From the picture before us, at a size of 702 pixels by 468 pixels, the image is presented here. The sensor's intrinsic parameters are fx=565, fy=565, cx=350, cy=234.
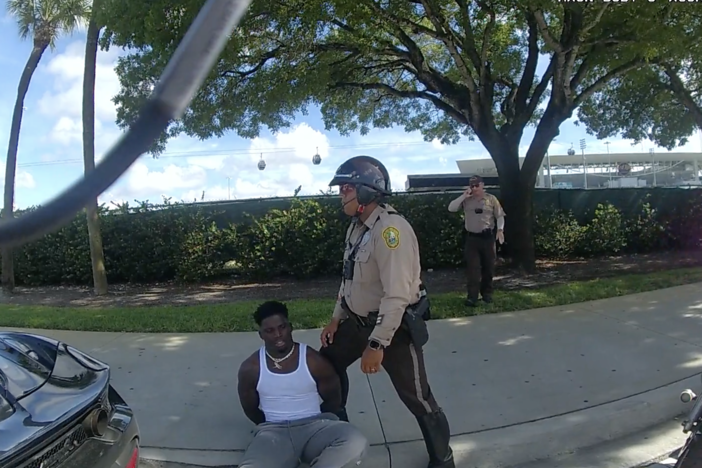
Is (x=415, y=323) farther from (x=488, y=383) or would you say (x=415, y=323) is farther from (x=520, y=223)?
(x=520, y=223)

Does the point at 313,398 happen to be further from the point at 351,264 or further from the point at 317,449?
the point at 351,264

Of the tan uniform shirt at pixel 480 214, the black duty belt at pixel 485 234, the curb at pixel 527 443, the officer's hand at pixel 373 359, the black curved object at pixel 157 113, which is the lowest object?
the curb at pixel 527 443

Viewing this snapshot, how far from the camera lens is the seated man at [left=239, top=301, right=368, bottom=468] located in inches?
118

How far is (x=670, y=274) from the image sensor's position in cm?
853

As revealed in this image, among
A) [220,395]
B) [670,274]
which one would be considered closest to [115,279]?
[220,395]

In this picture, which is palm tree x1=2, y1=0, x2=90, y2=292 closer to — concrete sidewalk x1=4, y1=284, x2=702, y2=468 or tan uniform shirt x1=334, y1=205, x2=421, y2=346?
concrete sidewalk x1=4, y1=284, x2=702, y2=468

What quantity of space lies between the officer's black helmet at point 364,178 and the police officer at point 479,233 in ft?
12.4

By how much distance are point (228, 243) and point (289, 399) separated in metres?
7.37

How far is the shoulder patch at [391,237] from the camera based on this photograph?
2912 millimetres

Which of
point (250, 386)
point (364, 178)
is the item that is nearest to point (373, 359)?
point (250, 386)

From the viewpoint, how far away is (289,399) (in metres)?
3.22

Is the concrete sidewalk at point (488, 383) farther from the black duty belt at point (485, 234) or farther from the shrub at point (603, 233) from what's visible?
the shrub at point (603, 233)

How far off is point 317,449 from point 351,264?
39.8 inches

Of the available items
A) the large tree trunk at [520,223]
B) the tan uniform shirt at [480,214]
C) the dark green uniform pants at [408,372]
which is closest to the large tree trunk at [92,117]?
the tan uniform shirt at [480,214]
